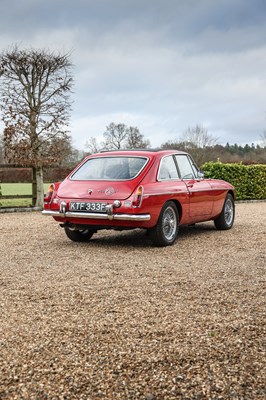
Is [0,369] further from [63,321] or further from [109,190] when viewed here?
[109,190]

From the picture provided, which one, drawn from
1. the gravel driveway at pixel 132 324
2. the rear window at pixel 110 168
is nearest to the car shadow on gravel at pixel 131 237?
the gravel driveway at pixel 132 324

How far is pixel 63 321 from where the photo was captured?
4047 mm

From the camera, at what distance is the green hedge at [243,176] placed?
19094 mm

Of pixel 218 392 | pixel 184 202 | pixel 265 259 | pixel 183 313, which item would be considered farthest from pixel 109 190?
pixel 218 392

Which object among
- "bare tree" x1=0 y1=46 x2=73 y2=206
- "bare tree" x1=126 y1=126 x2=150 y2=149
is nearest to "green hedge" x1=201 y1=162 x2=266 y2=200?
"bare tree" x1=0 y1=46 x2=73 y2=206

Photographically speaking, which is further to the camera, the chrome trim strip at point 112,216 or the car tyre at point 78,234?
the car tyre at point 78,234

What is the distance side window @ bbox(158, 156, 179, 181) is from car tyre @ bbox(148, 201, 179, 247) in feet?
1.56

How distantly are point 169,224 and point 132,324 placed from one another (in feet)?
14.1

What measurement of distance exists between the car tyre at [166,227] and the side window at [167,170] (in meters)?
0.48

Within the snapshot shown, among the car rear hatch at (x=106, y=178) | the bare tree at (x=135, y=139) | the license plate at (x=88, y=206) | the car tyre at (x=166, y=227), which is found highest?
the bare tree at (x=135, y=139)

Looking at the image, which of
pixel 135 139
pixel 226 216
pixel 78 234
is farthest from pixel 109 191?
pixel 135 139

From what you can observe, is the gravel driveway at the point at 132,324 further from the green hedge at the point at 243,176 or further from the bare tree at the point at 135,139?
the bare tree at the point at 135,139

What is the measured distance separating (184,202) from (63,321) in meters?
4.73

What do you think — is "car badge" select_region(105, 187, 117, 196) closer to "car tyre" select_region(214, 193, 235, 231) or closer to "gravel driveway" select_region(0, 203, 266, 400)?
"gravel driveway" select_region(0, 203, 266, 400)
